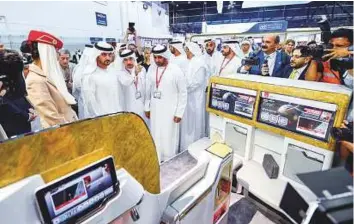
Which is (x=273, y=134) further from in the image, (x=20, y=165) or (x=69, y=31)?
(x=69, y=31)

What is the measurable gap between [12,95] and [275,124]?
74.1 inches

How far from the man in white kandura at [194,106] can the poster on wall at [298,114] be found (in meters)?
2.03

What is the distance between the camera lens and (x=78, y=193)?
0.71m

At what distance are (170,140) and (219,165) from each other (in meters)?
1.90

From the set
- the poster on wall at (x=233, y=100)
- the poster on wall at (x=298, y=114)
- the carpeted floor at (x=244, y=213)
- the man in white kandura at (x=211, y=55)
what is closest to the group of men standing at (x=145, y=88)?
the man in white kandura at (x=211, y=55)

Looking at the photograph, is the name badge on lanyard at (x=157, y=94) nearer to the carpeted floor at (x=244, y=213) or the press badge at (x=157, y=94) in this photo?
the press badge at (x=157, y=94)

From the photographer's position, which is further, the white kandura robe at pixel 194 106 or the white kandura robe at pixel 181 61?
the white kandura robe at pixel 181 61

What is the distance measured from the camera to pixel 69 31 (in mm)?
4824

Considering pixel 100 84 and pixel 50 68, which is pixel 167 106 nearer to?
pixel 100 84

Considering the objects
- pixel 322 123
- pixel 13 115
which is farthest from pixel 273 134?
pixel 13 115

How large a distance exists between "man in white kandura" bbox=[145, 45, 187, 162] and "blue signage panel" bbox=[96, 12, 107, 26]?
3324 millimetres

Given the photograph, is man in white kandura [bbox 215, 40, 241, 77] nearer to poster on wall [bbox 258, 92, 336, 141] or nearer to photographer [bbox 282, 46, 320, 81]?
photographer [bbox 282, 46, 320, 81]

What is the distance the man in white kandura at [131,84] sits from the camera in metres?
3.44

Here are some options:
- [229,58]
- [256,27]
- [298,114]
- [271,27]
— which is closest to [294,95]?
[298,114]
